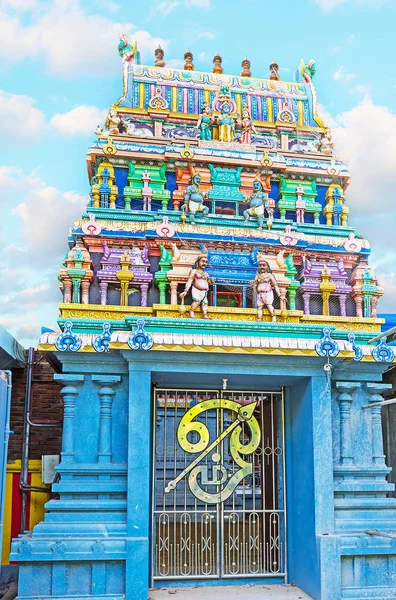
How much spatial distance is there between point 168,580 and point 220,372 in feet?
9.97

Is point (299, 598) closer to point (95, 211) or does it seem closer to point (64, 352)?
point (64, 352)

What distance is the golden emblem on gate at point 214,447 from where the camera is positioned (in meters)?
8.66

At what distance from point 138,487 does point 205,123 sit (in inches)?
297

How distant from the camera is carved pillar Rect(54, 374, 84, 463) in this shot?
8289 millimetres

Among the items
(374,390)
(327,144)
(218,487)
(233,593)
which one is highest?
(327,144)

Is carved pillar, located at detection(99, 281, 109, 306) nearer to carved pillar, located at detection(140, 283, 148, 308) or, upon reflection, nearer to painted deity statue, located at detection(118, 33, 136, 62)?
carved pillar, located at detection(140, 283, 148, 308)

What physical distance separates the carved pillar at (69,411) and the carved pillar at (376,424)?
14.2 feet

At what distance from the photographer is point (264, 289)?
33.0 ft

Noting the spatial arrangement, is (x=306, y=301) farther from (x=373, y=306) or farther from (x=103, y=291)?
(x=103, y=291)

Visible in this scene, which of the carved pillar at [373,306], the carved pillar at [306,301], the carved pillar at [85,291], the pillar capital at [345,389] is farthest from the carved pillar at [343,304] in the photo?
the carved pillar at [85,291]

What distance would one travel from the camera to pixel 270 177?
12031 mm

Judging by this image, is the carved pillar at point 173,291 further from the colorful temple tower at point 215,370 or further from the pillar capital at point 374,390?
the pillar capital at point 374,390

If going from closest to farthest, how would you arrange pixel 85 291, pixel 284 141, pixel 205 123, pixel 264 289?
1. pixel 264 289
2. pixel 85 291
3. pixel 205 123
4. pixel 284 141

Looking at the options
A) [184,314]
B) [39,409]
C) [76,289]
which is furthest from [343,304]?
[39,409]
